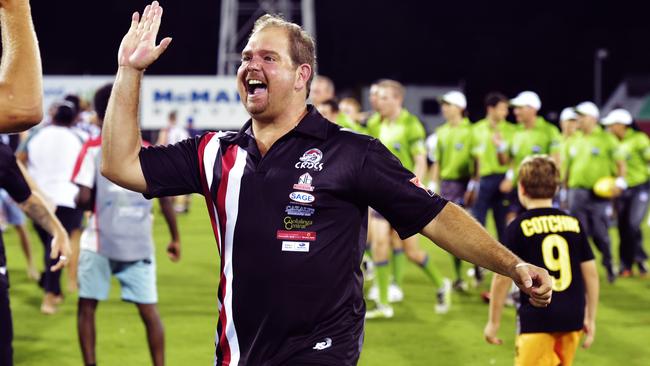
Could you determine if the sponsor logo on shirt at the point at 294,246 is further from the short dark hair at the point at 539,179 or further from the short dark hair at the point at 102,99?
the short dark hair at the point at 102,99

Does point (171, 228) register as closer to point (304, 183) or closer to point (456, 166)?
point (304, 183)

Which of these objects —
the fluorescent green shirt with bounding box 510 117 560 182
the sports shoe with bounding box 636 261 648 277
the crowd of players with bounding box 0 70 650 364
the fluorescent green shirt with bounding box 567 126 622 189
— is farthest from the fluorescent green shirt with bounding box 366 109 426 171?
the sports shoe with bounding box 636 261 648 277

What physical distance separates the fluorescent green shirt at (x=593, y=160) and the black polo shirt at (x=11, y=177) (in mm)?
9267

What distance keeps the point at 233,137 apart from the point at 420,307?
285 inches

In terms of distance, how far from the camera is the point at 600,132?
13766 millimetres

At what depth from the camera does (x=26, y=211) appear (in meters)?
5.95

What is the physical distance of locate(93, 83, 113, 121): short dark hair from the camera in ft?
22.8

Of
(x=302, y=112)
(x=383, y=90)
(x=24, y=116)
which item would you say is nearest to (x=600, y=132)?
(x=383, y=90)

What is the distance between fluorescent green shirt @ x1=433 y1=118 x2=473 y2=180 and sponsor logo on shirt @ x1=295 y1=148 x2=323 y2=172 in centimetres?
869

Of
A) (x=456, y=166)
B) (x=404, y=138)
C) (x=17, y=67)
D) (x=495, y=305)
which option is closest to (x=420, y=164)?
(x=404, y=138)

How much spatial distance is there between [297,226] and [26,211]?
9.61 ft

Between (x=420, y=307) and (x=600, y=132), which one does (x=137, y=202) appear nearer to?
(x=420, y=307)

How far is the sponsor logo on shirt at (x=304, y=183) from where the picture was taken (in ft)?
11.8

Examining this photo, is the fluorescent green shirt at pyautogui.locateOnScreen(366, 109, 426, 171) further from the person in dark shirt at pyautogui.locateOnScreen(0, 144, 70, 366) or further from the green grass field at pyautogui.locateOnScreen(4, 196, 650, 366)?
the person in dark shirt at pyautogui.locateOnScreen(0, 144, 70, 366)
